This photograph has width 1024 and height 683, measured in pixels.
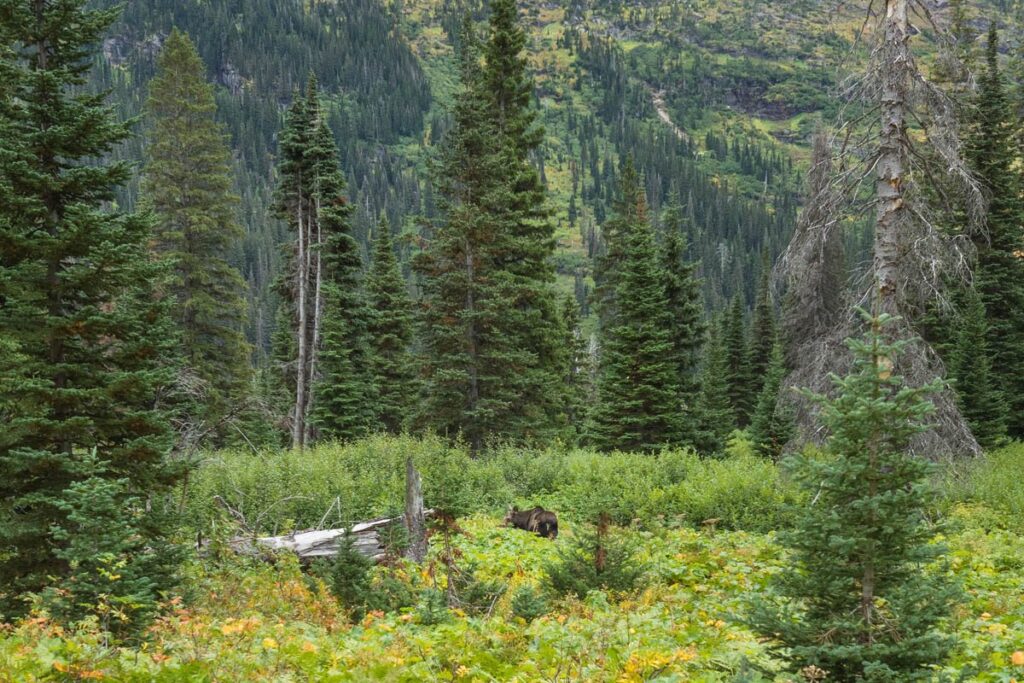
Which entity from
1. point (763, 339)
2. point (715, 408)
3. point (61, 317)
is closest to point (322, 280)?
point (715, 408)

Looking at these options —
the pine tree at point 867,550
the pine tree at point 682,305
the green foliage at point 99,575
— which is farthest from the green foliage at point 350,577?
the pine tree at point 682,305

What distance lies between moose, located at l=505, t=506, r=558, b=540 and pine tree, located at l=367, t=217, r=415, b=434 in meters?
22.5

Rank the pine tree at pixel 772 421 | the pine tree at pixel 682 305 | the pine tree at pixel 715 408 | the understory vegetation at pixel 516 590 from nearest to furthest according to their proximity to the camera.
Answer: the understory vegetation at pixel 516 590
the pine tree at pixel 772 421
the pine tree at pixel 715 408
the pine tree at pixel 682 305

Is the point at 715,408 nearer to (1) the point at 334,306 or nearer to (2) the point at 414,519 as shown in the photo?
(1) the point at 334,306

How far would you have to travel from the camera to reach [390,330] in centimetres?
3691

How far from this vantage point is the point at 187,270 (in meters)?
26.7

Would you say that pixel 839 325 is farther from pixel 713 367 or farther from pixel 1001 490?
pixel 713 367

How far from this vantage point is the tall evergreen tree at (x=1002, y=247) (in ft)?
84.3

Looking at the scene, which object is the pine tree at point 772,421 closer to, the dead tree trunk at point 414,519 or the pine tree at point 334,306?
the dead tree trunk at point 414,519

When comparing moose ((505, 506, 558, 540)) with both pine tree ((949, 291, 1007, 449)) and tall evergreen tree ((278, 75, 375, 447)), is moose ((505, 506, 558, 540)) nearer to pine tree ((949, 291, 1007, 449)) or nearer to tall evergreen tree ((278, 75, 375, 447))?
tall evergreen tree ((278, 75, 375, 447))

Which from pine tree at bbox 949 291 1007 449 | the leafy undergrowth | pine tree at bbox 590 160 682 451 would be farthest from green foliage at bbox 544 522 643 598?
pine tree at bbox 949 291 1007 449

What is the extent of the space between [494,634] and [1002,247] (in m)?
27.3

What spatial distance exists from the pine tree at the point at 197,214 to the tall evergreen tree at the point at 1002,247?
27.7 meters

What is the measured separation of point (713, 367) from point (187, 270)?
27280 mm
